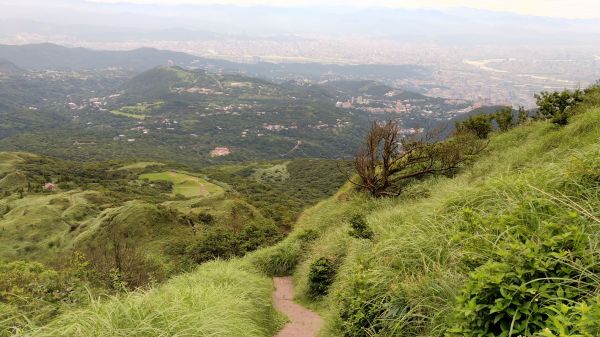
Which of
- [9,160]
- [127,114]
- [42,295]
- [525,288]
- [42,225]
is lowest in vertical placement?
[127,114]

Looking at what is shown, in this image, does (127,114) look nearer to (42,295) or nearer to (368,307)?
(42,295)

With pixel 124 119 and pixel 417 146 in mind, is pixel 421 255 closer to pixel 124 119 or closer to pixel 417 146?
pixel 417 146

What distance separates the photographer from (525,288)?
2547 millimetres

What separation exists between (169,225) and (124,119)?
167 m

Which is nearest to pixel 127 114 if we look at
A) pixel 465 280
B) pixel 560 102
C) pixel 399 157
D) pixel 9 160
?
pixel 9 160

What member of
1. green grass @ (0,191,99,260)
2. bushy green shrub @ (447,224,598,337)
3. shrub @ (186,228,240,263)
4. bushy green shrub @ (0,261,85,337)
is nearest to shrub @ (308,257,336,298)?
bushy green shrub @ (0,261,85,337)

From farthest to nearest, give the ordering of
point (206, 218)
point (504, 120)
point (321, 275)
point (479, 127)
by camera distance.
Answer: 1. point (206, 218)
2. point (504, 120)
3. point (479, 127)
4. point (321, 275)

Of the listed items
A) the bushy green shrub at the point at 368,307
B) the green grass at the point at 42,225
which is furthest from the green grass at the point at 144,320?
the green grass at the point at 42,225

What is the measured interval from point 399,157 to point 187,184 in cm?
4974

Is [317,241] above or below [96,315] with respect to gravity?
below

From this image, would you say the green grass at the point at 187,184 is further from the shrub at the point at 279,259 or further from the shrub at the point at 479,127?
the shrub at the point at 279,259

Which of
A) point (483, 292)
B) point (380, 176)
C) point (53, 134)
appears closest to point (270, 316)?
point (483, 292)

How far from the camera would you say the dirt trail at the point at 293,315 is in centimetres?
711

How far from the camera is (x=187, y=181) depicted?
59.3 metres
